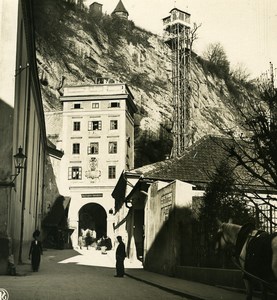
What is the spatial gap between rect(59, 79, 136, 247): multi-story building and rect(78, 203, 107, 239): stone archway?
11 centimetres

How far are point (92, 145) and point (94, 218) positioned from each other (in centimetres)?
870

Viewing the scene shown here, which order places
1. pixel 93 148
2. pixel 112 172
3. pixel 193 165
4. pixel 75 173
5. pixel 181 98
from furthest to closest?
1. pixel 181 98
2. pixel 93 148
3. pixel 75 173
4. pixel 112 172
5. pixel 193 165

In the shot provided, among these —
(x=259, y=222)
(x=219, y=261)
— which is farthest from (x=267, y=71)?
(x=219, y=261)

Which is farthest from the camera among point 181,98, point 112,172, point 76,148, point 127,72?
point 127,72

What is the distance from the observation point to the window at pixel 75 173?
197 ft

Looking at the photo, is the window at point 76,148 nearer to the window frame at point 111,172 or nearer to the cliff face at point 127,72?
the cliff face at point 127,72

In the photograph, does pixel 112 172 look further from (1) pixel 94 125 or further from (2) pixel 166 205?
(2) pixel 166 205

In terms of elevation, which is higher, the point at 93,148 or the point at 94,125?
the point at 94,125

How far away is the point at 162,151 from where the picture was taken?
66125 mm

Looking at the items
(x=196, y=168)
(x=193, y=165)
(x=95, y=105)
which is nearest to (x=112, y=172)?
(x=95, y=105)

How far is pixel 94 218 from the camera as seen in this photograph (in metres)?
62.8

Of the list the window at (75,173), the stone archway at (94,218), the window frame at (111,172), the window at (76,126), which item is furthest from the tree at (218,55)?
the stone archway at (94,218)

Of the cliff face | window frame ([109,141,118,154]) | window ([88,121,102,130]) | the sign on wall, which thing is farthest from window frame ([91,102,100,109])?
the sign on wall

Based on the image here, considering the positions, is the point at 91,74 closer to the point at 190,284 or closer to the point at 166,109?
the point at 166,109
